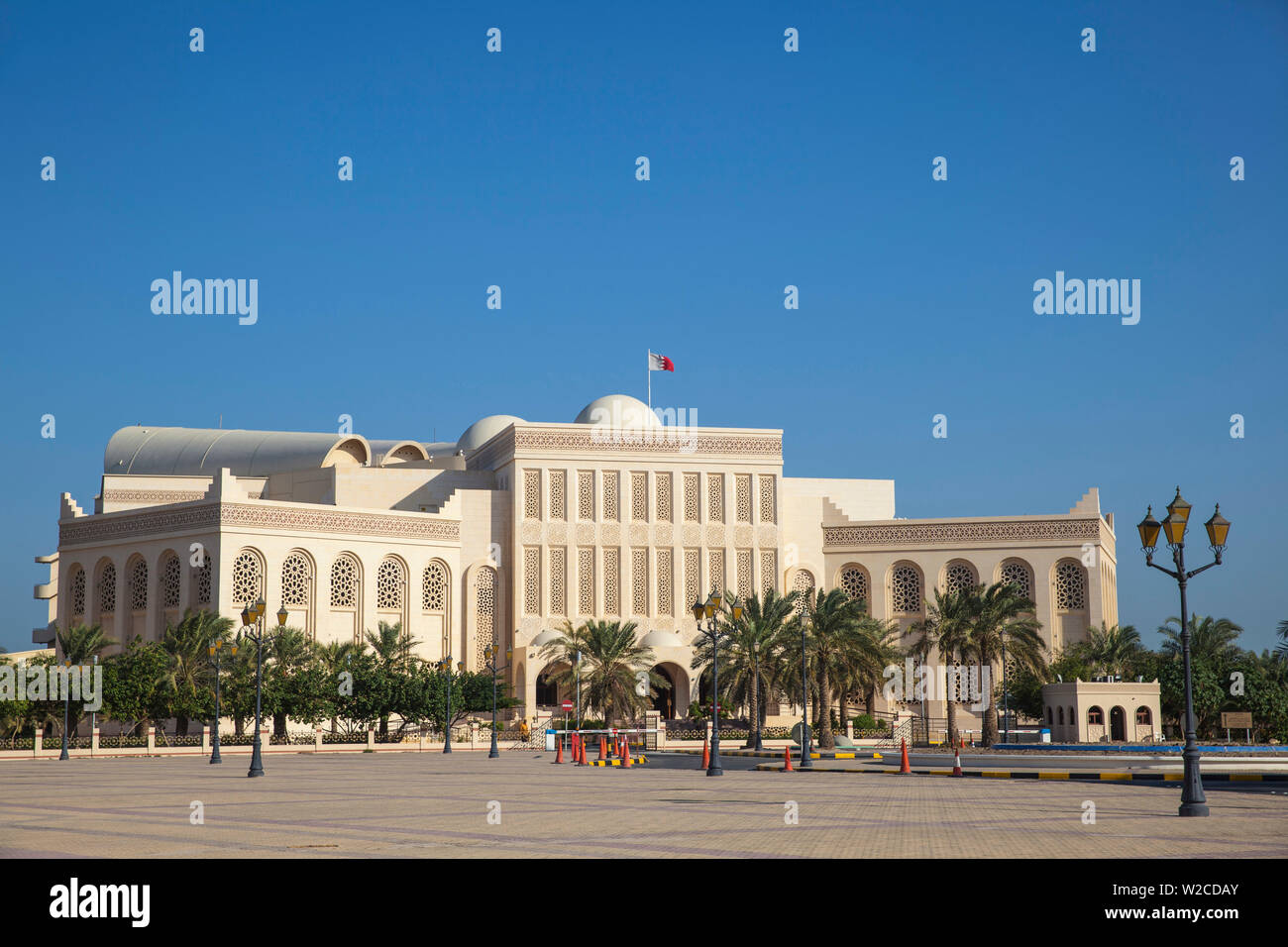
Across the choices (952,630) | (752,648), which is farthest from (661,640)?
(952,630)

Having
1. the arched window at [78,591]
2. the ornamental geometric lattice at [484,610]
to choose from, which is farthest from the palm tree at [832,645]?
the arched window at [78,591]

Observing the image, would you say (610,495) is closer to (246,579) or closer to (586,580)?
(586,580)

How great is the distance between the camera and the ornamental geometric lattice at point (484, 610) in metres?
61.5

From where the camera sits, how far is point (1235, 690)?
159ft

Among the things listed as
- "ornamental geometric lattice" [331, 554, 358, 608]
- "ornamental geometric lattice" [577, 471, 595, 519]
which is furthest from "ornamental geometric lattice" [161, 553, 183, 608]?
"ornamental geometric lattice" [577, 471, 595, 519]

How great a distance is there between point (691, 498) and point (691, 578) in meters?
3.65

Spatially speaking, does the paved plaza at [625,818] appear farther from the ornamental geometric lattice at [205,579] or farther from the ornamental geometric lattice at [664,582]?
the ornamental geometric lattice at [664,582]

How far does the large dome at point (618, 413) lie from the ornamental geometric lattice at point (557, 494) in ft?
15.8

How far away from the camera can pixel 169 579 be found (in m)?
58.0

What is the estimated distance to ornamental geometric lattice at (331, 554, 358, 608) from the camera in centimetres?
5859

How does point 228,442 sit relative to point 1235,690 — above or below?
above
